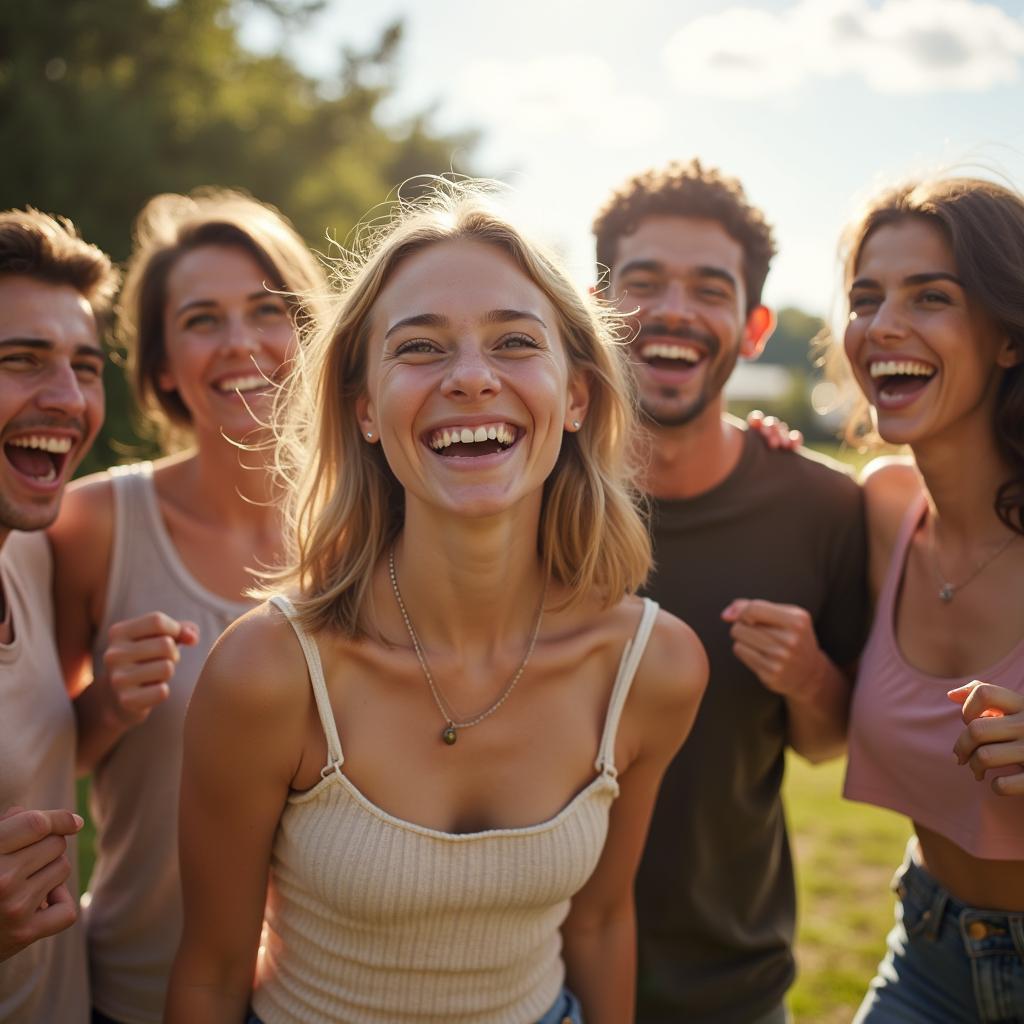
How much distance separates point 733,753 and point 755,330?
1630mm

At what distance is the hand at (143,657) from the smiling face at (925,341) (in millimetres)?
2084

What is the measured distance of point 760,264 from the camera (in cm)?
394

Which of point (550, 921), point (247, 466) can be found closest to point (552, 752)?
point (550, 921)

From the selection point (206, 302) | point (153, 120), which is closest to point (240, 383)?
point (206, 302)

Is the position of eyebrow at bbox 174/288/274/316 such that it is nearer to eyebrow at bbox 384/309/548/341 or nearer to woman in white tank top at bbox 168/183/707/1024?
woman in white tank top at bbox 168/183/707/1024

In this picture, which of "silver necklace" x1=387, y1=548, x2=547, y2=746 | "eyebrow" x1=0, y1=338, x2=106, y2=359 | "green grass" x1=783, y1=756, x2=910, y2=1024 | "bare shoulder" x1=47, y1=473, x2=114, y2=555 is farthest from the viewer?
"green grass" x1=783, y1=756, x2=910, y2=1024

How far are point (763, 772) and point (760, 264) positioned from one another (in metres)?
1.87

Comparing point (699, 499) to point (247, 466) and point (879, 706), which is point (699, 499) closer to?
point (879, 706)

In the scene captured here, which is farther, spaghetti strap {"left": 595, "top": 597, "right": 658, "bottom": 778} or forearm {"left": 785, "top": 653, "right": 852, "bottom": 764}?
forearm {"left": 785, "top": 653, "right": 852, "bottom": 764}

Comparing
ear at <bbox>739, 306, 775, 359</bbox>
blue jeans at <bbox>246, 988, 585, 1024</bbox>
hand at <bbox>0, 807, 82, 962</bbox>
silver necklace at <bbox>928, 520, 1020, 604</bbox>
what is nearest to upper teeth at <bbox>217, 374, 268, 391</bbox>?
hand at <bbox>0, 807, 82, 962</bbox>

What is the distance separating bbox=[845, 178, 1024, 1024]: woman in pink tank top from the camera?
2777 mm

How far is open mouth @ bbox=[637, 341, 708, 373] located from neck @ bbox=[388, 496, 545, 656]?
105 centimetres

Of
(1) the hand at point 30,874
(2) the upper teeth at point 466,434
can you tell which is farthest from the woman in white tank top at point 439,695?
(1) the hand at point 30,874

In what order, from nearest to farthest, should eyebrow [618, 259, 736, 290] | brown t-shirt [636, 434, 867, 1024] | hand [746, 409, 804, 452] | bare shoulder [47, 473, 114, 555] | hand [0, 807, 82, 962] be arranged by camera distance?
hand [0, 807, 82, 962] → bare shoulder [47, 473, 114, 555] → brown t-shirt [636, 434, 867, 1024] → eyebrow [618, 259, 736, 290] → hand [746, 409, 804, 452]
